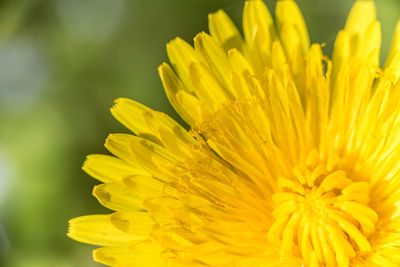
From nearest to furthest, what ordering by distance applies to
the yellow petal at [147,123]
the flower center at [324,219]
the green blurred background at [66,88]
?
the flower center at [324,219], the yellow petal at [147,123], the green blurred background at [66,88]

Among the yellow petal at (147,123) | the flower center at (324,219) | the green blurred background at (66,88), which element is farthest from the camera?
the green blurred background at (66,88)

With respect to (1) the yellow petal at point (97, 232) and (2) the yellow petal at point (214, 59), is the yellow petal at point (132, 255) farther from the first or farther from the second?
(2) the yellow petal at point (214, 59)

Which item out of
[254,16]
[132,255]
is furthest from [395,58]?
[132,255]

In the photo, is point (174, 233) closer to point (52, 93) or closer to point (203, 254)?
point (203, 254)

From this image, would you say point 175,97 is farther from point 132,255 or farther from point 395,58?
point 395,58

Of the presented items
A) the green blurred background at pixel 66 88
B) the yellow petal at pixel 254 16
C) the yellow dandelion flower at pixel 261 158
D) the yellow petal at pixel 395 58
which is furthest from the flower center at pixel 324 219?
the green blurred background at pixel 66 88

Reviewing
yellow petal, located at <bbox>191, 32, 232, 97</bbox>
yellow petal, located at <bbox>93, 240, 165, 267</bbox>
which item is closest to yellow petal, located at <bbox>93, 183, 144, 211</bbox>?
yellow petal, located at <bbox>93, 240, 165, 267</bbox>
